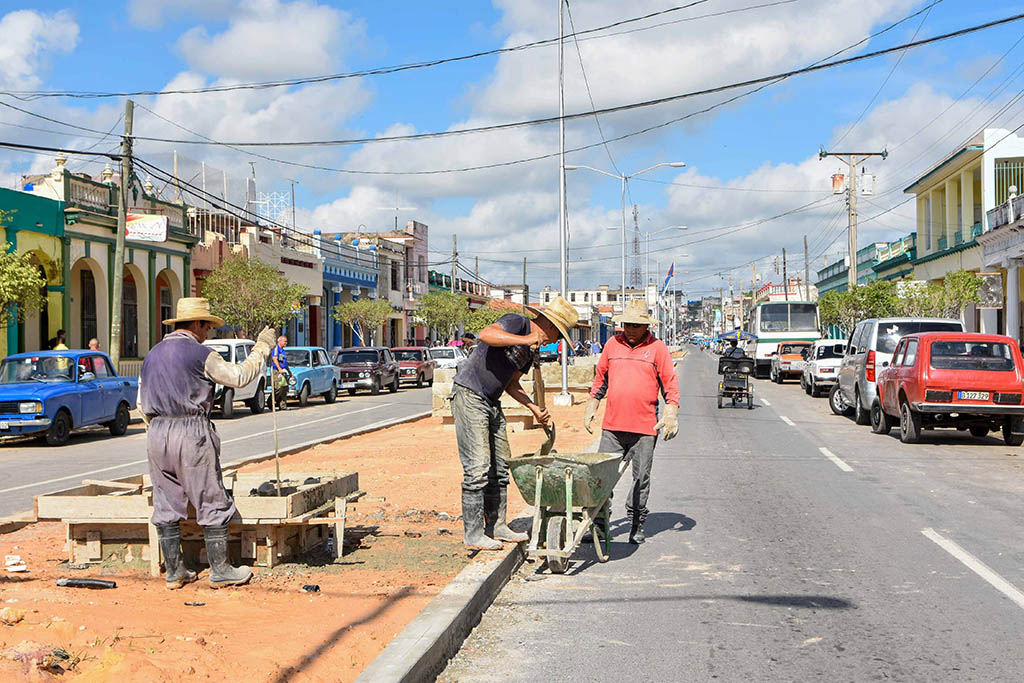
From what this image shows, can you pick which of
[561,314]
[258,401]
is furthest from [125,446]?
[561,314]

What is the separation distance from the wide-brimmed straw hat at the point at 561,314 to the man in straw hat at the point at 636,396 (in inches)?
32.6

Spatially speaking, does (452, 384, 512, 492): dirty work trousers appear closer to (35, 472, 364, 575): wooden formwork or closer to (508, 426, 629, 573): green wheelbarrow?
(508, 426, 629, 573): green wheelbarrow

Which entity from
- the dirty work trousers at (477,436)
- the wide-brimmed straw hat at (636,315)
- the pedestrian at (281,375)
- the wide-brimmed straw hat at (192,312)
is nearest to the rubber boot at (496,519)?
the dirty work trousers at (477,436)

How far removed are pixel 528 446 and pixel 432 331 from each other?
57745mm

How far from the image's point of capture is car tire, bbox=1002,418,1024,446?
16641 millimetres

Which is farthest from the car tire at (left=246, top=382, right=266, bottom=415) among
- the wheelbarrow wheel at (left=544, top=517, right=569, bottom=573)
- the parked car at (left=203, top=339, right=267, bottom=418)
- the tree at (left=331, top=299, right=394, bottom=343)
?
the tree at (left=331, top=299, right=394, bottom=343)

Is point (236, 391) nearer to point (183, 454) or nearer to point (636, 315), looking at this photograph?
point (636, 315)

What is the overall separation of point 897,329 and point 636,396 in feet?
46.8

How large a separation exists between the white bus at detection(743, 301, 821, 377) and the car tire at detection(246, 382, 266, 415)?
24167 millimetres

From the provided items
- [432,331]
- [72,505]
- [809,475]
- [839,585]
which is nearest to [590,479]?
[839,585]

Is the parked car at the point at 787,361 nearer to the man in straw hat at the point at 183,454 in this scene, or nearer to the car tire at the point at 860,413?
the car tire at the point at 860,413

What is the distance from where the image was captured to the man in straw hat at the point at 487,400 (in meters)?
7.55

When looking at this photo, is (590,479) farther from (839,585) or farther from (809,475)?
(809,475)

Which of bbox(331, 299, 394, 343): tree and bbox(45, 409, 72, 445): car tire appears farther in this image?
bbox(331, 299, 394, 343): tree
